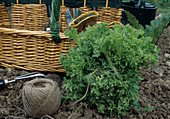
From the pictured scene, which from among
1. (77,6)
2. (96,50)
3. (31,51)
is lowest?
(31,51)

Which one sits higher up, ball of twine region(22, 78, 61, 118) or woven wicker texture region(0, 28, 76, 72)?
woven wicker texture region(0, 28, 76, 72)

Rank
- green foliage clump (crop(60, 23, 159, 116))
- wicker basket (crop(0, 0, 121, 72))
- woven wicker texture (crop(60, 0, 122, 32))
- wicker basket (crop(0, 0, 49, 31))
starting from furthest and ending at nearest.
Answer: wicker basket (crop(0, 0, 49, 31)) → woven wicker texture (crop(60, 0, 122, 32)) → wicker basket (crop(0, 0, 121, 72)) → green foliage clump (crop(60, 23, 159, 116))

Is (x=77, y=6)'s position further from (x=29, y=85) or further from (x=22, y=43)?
(x=29, y=85)

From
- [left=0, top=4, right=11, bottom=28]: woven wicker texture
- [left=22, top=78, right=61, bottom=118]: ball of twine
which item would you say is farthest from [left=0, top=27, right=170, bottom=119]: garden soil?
[left=0, top=4, right=11, bottom=28]: woven wicker texture

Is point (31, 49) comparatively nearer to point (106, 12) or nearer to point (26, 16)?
point (26, 16)

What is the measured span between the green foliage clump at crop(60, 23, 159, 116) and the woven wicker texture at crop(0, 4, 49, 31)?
153cm

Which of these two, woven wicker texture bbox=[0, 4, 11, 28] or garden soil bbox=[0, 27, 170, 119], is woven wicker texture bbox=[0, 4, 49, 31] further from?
garden soil bbox=[0, 27, 170, 119]

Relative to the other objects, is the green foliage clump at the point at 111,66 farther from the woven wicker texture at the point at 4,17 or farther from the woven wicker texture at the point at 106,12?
the woven wicker texture at the point at 4,17

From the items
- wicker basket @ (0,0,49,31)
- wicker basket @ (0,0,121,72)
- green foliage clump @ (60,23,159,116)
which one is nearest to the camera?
green foliage clump @ (60,23,159,116)

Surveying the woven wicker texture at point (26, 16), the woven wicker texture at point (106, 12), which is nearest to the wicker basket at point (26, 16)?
the woven wicker texture at point (26, 16)

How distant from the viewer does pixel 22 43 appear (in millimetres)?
2074

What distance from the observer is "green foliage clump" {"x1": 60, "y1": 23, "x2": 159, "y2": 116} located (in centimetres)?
142

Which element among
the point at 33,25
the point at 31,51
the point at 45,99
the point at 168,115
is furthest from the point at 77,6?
the point at 168,115

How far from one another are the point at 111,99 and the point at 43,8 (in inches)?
76.3
